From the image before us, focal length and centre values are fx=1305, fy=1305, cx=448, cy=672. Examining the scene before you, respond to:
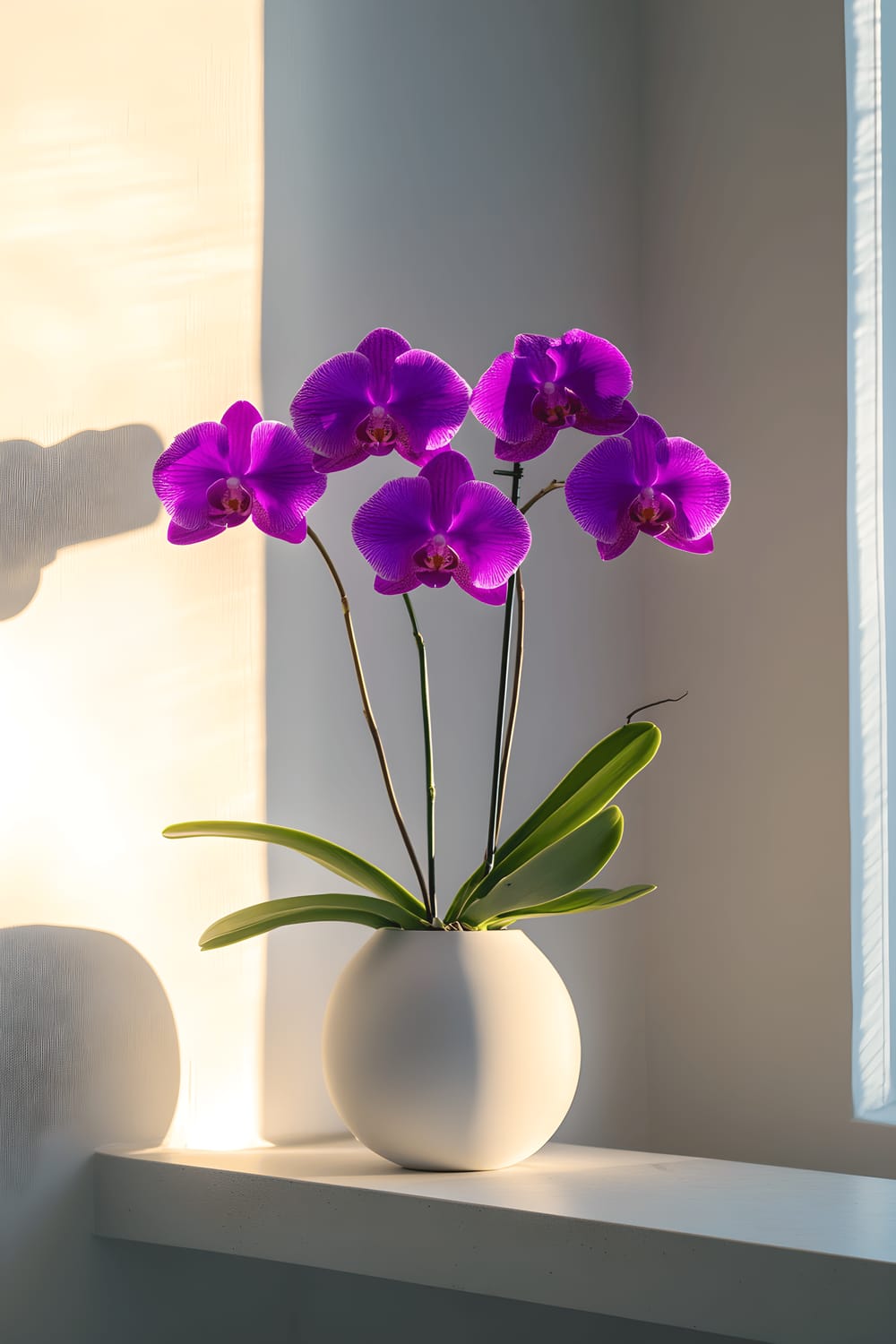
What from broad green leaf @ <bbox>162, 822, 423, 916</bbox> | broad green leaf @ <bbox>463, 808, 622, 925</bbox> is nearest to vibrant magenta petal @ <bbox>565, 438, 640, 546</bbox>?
broad green leaf @ <bbox>463, 808, 622, 925</bbox>

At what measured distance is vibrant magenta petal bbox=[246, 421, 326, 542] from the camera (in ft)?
3.17

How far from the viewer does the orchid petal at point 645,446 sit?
944 mm

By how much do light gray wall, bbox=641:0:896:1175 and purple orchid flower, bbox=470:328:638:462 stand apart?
1.53 ft

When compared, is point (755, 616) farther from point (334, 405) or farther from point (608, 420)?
point (334, 405)

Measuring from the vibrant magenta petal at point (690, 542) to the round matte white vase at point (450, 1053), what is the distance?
0.33 metres

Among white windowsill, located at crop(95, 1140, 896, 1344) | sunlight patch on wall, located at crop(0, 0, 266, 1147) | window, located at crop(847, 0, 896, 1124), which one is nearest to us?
white windowsill, located at crop(95, 1140, 896, 1344)

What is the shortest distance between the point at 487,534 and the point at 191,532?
0.75 feet

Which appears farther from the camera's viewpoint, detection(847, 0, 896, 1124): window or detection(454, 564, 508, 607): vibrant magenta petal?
detection(847, 0, 896, 1124): window

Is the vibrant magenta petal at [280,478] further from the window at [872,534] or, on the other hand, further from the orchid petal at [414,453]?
the window at [872,534]

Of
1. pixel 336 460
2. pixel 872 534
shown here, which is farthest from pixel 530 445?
pixel 872 534

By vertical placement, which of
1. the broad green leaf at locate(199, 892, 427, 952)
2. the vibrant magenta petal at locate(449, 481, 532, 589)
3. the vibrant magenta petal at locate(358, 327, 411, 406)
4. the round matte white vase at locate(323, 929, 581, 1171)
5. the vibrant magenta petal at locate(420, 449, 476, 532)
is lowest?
the round matte white vase at locate(323, 929, 581, 1171)

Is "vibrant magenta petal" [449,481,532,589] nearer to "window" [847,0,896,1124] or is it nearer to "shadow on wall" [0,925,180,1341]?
"shadow on wall" [0,925,180,1341]

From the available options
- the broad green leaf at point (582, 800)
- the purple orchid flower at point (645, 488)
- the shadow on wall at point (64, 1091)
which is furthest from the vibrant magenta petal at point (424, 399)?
the shadow on wall at point (64, 1091)

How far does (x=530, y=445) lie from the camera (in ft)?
3.21
